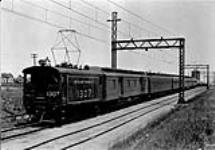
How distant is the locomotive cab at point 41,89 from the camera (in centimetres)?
1702

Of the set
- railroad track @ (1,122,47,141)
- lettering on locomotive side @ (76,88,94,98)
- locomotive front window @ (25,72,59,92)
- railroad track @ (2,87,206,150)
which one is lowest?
railroad track @ (2,87,206,150)

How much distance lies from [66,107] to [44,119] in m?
1.37

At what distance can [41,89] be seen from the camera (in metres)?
17.4

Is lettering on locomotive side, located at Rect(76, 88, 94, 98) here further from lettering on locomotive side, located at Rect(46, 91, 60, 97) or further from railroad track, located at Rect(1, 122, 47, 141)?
railroad track, located at Rect(1, 122, 47, 141)

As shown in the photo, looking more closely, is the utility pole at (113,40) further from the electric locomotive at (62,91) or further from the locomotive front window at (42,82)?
the locomotive front window at (42,82)

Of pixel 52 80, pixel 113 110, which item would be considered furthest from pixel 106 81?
pixel 52 80

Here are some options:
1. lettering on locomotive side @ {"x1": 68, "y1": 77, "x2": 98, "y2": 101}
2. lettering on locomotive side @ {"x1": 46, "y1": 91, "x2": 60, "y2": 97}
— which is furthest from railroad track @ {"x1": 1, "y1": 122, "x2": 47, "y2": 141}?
lettering on locomotive side @ {"x1": 68, "y1": 77, "x2": 98, "y2": 101}

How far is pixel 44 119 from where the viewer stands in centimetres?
1800

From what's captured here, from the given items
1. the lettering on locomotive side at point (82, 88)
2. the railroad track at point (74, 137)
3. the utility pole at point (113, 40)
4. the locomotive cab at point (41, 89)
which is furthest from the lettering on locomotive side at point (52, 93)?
the utility pole at point (113, 40)

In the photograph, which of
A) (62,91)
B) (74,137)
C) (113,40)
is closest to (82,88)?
(62,91)

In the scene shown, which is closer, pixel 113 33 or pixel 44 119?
pixel 44 119

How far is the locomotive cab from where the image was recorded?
17.0 m

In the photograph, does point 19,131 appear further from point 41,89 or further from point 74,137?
point 41,89

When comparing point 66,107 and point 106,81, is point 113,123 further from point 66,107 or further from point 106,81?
point 106,81
